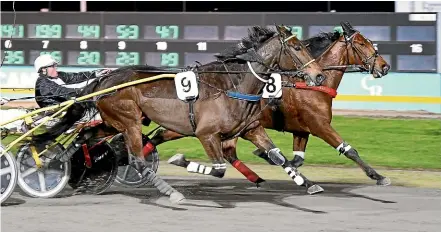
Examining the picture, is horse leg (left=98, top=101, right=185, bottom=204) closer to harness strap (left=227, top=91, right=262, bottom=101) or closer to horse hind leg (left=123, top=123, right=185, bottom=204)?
horse hind leg (left=123, top=123, right=185, bottom=204)

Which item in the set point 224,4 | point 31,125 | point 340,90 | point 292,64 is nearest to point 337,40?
point 292,64

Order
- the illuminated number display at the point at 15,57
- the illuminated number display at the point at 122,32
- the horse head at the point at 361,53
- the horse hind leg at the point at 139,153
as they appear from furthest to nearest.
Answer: the illuminated number display at the point at 15,57 < the illuminated number display at the point at 122,32 < the horse head at the point at 361,53 < the horse hind leg at the point at 139,153

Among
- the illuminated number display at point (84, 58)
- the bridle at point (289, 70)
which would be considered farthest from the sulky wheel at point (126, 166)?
the illuminated number display at point (84, 58)

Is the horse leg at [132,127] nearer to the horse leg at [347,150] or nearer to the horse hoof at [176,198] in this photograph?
the horse hoof at [176,198]

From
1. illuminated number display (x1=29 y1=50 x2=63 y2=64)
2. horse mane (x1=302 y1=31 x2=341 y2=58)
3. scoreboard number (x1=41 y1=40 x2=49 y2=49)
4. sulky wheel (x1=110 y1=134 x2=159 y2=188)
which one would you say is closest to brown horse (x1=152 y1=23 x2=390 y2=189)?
horse mane (x1=302 y1=31 x2=341 y2=58)

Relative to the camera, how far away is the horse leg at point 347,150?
9008 mm

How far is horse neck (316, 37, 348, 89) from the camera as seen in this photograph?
9.48m

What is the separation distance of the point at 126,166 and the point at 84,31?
6552mm

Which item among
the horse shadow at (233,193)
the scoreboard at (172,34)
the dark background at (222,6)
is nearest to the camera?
the horse shadow at (233,193)

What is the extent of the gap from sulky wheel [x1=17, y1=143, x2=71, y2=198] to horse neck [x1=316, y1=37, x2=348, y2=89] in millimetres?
2559

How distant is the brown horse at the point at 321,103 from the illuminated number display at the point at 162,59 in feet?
19.0

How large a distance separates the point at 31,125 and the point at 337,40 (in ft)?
10.1

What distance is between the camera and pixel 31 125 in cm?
855

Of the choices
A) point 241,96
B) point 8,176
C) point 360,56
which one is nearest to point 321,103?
point 360,56
